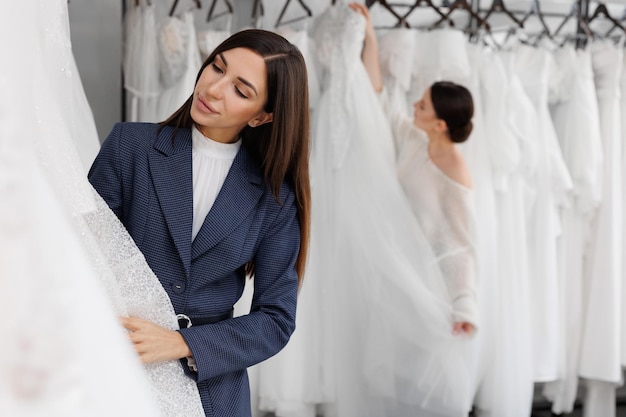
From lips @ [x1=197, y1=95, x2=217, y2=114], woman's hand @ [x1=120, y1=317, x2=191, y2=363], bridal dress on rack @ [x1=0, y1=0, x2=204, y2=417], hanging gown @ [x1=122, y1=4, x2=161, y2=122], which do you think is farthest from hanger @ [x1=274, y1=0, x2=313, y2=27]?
bridal dress on rack @ [x1=0, y1=0, x2=204, y2=417]

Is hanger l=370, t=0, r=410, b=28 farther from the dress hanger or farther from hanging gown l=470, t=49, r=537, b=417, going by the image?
the dress hanger

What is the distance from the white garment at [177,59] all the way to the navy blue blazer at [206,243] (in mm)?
1224

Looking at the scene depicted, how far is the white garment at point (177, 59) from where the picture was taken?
2475 mm

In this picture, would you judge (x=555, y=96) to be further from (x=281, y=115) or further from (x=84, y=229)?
(x=84, y=229)

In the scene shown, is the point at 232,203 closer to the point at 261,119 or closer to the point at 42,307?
the point at 261,119

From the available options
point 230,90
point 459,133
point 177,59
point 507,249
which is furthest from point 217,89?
point 507,249

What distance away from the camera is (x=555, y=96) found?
3.05 meters

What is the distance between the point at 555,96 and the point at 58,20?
2.47 m

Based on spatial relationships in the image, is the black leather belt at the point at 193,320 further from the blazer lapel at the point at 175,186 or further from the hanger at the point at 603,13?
the hanger at the point at 603,13

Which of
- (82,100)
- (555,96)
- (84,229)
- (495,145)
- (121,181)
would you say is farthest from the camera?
(555,96)

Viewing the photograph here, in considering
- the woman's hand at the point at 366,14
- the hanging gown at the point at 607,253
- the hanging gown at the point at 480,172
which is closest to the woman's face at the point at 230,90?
the woman's hand at the point at 366,14

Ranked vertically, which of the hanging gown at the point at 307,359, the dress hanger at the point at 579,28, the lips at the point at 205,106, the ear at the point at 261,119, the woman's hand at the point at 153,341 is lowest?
the hanging gown at the point at 307,359

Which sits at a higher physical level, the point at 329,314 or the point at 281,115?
the point at 281,115

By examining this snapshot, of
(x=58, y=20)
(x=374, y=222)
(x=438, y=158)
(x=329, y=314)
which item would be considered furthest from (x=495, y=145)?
(x=58, y=20)
